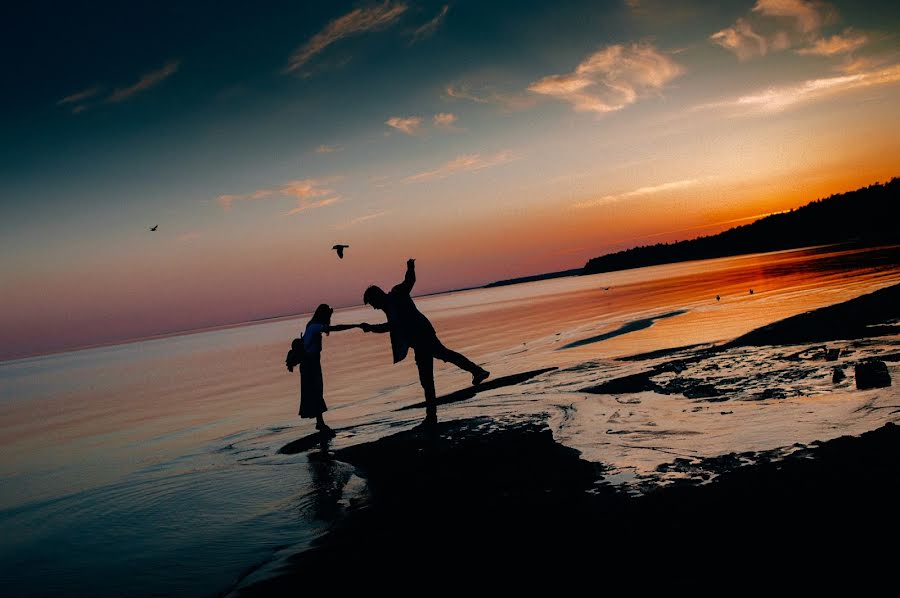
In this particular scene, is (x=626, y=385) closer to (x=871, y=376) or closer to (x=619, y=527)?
(x=871, y=376)

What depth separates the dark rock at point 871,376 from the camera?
8.65 metres

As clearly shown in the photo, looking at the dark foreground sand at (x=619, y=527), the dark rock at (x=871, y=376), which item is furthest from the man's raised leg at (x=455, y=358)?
the dark rock at (x=871, y=376)

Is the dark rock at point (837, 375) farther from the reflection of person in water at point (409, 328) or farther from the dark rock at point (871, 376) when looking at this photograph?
the reflection of person in water at point (409, 328)

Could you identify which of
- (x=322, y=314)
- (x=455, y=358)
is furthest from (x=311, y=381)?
(x=455, y=358)

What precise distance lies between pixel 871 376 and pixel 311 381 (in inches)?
405

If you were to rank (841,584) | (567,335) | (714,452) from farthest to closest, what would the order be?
(567,335)
(714,452)
(841,584)

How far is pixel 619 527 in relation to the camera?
5047mm

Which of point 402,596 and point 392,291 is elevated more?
point 392,291

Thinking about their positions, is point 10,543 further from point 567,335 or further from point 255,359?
point 255,359

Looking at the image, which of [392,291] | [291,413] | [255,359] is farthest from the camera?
[255,359]

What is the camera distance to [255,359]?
1399 inches

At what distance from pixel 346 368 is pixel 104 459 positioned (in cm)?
1237

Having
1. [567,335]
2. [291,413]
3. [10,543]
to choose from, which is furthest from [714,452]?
[567,335]

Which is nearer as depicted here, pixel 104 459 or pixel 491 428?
pixel 491 428
